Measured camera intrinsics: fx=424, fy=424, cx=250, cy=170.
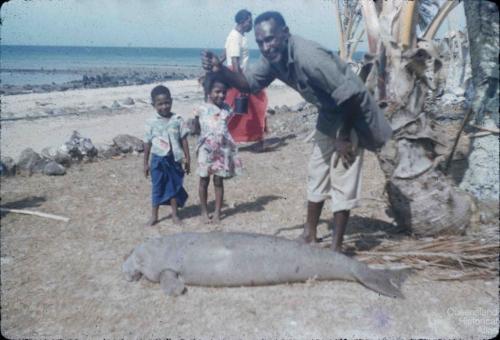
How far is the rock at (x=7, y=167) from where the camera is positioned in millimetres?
6547

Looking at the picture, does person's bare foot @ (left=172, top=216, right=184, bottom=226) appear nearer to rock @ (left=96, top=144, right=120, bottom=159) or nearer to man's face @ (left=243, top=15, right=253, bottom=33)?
rock @ (left=96, top=144, right=120, bottom=159)

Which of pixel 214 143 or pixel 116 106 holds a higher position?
pixel 214 143

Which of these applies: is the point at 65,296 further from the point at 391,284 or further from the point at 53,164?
the point at 53,164

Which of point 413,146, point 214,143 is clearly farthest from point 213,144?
point 413,146

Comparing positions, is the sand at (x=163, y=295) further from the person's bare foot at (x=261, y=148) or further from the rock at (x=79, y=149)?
the person's bare foot at (x=261, y=148)

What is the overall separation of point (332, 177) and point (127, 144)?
5.34 metres

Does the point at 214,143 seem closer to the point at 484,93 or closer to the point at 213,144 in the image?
the point at 213,144

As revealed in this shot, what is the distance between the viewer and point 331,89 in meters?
3.34

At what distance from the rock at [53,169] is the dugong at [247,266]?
362 centimetres

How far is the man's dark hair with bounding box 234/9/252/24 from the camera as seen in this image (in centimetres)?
781

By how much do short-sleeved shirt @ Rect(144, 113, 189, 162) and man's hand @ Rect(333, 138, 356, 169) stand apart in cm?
188

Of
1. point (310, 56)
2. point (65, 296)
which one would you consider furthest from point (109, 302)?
point (310, 56)

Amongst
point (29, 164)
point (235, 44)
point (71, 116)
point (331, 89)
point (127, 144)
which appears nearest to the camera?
point (331, 89)

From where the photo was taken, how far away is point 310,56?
328 cm
